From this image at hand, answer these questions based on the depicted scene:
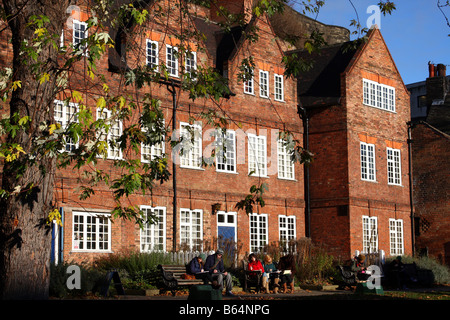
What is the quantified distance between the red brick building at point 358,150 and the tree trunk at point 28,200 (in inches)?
877

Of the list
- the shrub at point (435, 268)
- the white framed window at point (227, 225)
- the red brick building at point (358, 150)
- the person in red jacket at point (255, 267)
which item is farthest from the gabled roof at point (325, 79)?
the person in red jacket at point (255, 267)

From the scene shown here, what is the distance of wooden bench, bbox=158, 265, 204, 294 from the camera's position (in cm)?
2095

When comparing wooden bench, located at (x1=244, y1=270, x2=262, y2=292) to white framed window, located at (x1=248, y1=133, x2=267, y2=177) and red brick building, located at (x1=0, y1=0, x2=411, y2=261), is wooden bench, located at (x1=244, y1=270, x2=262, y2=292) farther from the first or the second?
white framed window, located at (x1=248, y1=133, x2=267, y2=177)

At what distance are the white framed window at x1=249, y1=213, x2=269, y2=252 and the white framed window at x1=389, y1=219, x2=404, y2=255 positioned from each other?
7732 millimetres

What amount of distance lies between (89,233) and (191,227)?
488 centimetres

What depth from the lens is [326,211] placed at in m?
33.3

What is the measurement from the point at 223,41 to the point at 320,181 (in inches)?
309

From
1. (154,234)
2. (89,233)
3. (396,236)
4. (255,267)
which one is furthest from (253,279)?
(396,236)

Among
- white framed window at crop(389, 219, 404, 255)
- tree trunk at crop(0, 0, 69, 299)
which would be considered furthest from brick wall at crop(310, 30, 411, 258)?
tree trunk at crop(0, 0, 69, 299)

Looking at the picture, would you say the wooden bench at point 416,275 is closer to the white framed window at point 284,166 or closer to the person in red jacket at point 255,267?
the white framed window at point 284,166

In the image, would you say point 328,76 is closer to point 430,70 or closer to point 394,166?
point 394,166

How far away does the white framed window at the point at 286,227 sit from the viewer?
3219 centimetres

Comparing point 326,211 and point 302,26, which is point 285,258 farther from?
point 302,26
